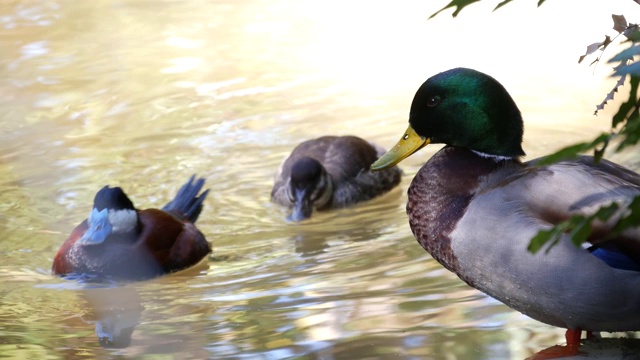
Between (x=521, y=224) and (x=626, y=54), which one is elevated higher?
(x=626, y=54)

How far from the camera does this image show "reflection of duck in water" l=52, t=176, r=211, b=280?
589 cm

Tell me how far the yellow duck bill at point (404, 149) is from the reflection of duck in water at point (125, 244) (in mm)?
2070

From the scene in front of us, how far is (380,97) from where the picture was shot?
8.72 meters

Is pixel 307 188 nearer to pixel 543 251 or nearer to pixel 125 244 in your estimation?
pixel 125 244

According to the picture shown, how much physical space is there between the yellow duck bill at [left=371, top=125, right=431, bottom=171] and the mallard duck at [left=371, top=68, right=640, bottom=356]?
20cm

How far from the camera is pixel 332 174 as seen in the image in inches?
304

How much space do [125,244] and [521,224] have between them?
3056 millimetres

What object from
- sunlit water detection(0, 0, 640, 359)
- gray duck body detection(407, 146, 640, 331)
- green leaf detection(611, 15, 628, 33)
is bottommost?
sunlit water detection(0, 0, 640, 359)

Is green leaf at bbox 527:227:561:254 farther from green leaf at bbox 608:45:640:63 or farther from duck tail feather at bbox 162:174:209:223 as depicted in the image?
duck tail feather at bbox 162:174:209:223

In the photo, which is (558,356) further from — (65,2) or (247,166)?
(65,2)

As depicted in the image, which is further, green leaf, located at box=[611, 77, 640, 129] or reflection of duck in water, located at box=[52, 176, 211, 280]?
reflection of duck in water, located at box=[52, 176, 211, 280]

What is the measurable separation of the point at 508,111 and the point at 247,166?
12.5 ft

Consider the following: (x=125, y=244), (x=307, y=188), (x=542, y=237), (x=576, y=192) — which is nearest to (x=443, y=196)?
(x=576, y=192)

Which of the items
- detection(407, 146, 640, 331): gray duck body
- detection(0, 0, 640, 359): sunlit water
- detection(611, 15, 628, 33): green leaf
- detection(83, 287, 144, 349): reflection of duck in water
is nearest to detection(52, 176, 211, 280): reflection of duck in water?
Result: detection(0, 0, 640, 359): sunlit water
